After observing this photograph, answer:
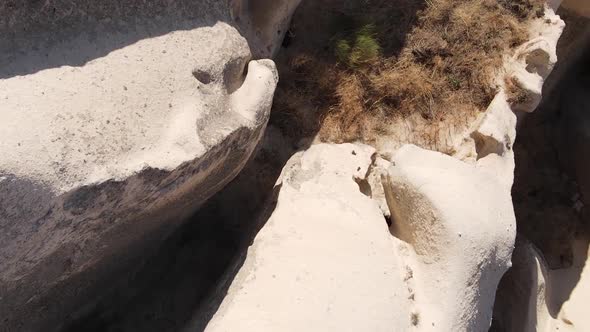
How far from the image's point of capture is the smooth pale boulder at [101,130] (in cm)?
122

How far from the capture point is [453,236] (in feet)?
5.51

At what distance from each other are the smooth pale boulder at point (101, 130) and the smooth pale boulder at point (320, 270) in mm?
262

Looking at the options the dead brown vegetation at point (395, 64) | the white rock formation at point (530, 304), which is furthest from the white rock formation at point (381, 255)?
the white rock formation at point (530, 304)

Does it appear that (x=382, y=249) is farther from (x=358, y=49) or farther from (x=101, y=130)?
(x=358, y=49)

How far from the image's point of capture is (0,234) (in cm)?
117

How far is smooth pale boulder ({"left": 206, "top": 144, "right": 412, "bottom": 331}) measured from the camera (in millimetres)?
1484

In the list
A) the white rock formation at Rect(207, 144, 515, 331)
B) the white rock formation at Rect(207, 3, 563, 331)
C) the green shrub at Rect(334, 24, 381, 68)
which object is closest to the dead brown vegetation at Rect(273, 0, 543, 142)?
the green shrub at Rect(334, 24, 381, 68)

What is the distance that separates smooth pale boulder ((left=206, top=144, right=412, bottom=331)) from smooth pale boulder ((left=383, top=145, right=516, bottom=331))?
0.08 metres

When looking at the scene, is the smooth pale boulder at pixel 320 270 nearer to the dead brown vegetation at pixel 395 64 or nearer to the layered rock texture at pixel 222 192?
the layered rock texture at pixel 222 192

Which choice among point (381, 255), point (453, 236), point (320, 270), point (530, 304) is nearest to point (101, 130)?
point (320, 270)

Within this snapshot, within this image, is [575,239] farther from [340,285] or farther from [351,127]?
[340,285]

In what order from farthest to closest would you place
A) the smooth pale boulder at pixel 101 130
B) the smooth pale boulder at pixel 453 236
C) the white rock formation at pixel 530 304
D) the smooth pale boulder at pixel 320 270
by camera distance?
the white rock formation at pixel 530 304
the smooth pale boulder at pixel 453 236
the smooth pale boulder at pixel 320 270
the smooth pale boulder at pixel 101 130

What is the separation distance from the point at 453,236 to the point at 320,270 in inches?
16.5

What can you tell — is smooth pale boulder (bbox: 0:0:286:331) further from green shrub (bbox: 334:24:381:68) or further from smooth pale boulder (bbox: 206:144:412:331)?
green shrub (bbox: 334:24:381:68)
